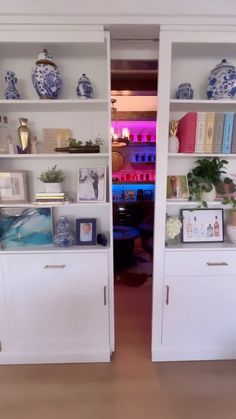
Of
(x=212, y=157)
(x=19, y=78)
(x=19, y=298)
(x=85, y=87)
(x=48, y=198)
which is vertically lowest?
(x=19, y=298)

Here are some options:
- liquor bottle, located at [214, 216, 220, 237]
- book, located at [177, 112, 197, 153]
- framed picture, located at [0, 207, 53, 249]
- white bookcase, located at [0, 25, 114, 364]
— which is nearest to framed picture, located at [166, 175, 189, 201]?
book, located at [177, 112, 197, 153]

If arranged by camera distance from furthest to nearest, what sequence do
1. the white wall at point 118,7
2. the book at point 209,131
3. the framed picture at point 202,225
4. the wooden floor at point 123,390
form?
the framed picture at point 202,225 → the book at point 209,131 → the wooden floor at point 123,390 → the white wall at point 118,7

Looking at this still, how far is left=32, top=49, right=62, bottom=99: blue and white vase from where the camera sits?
1463 mm

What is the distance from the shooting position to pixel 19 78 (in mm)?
1674

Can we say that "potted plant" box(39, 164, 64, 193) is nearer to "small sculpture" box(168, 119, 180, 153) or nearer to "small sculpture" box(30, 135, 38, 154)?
"small sculpture" box(30, 135, 38, 154)

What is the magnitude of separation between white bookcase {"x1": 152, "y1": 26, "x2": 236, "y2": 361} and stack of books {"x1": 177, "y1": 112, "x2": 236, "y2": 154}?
0.07 meters

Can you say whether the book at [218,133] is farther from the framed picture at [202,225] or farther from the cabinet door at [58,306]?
the cabinet door at [58,306]

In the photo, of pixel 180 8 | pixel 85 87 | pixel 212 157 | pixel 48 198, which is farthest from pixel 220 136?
pixel 48 198

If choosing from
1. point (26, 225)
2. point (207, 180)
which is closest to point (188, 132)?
point (207, 180)

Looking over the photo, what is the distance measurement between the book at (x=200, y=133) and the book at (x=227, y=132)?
0.44 feet

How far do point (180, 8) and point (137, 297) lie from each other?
2.50 m

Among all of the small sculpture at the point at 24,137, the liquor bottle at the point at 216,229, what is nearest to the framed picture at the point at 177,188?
the liquor bottle at the point at 216,229

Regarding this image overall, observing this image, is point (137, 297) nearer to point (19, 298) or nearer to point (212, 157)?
point (19, 298)

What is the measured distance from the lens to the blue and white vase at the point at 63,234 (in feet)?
5.53
